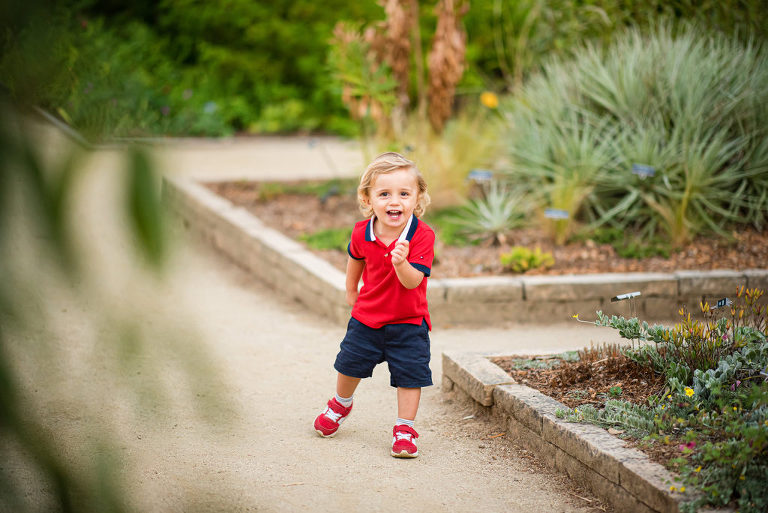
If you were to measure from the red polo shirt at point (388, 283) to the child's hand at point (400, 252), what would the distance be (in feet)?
0.52

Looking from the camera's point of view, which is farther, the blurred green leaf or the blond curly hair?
the blond curly hair

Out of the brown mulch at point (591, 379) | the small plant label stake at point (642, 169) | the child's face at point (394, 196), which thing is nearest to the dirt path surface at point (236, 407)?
the brown mulch at point (591, 379)

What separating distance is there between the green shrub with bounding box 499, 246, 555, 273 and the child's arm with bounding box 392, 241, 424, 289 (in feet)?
7.99

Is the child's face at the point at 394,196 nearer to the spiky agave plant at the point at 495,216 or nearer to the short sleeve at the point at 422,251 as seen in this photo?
the short sleeve at the point at 422,251

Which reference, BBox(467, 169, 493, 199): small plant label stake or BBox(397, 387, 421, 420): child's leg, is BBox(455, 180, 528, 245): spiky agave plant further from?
BBox(397, 387, 421, 420): child's leg

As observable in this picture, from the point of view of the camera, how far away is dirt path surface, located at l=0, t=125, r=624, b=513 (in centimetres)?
105

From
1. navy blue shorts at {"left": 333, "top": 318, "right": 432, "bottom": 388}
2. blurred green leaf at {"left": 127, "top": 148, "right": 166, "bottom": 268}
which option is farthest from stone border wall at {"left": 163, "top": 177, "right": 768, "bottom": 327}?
blurred green leaf at {"left": 127, "top": 148, "right": 166, "bottom": 268}

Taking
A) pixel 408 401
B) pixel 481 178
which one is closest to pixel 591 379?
pixel 408 401

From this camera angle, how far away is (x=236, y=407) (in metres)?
1.14

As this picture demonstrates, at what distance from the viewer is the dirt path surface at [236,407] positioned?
1055 mm

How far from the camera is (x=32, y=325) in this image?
112 cm

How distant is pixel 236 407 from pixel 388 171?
2051 millimetres

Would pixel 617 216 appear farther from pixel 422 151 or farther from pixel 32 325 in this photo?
pixel 32 325

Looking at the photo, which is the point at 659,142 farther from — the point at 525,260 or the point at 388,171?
the point at 388,171
